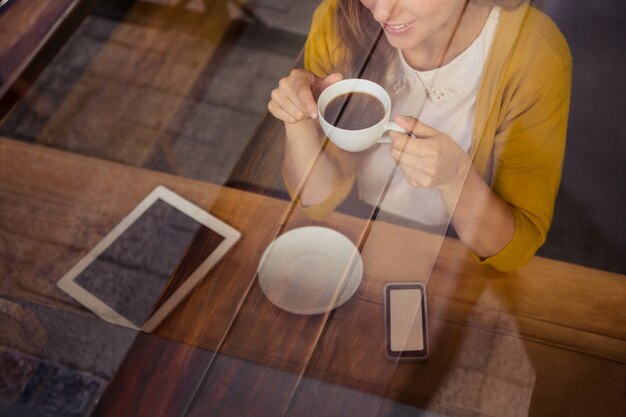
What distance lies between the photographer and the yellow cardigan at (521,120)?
36.7 inches

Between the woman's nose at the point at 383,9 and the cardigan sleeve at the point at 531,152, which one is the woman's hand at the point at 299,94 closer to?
the woman's nose at the point at 383,9

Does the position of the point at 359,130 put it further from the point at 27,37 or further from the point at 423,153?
the point at 27,37

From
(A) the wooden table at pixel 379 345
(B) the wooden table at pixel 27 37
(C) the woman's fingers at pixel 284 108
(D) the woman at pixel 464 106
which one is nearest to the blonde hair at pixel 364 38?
(D) the woman at pixel 464 106

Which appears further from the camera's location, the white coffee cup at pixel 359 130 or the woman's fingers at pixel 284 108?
the woman's fingers at pixel 284 108

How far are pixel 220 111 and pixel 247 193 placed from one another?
1.20 meters

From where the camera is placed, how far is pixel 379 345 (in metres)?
0.82

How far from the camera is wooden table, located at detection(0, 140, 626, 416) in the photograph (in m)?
0.77

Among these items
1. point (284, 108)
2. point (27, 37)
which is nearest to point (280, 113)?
point (284, 108)

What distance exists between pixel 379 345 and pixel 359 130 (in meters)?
0.32

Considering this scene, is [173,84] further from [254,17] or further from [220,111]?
[254,17]

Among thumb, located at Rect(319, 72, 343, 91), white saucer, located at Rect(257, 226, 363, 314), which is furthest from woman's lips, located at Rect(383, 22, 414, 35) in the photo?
white saucer, located at Rect(257, 226, 363, 314)

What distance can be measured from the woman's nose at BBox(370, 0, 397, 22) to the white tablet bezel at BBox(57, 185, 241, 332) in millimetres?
430

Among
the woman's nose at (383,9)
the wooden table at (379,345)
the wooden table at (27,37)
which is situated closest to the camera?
the wooden table at (379,345)

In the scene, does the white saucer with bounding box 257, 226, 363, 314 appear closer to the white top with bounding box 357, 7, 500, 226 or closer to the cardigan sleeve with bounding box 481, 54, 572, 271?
the white top with bounding box 357, 7, 500, 226
